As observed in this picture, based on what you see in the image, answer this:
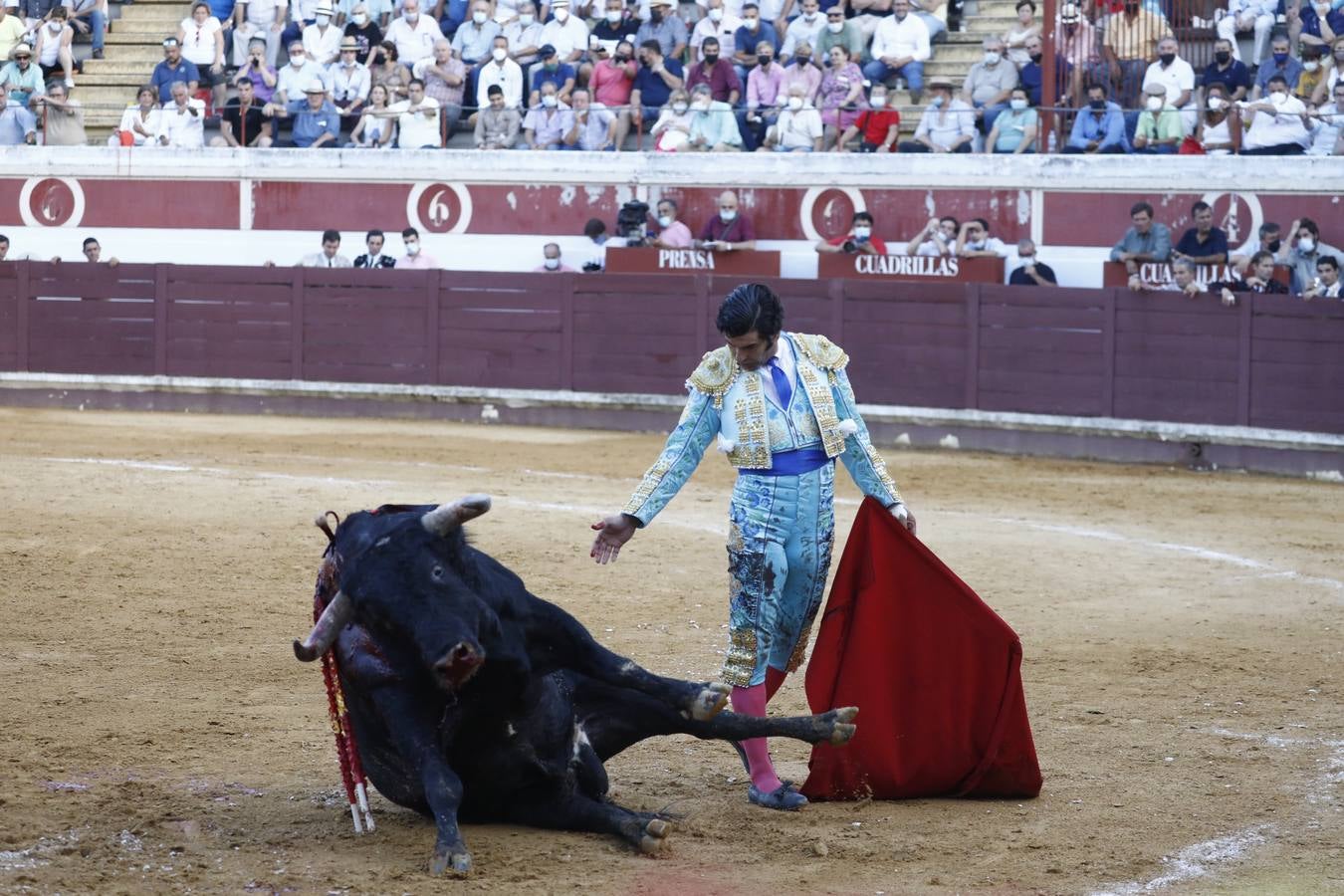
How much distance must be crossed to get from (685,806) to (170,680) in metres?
2.21

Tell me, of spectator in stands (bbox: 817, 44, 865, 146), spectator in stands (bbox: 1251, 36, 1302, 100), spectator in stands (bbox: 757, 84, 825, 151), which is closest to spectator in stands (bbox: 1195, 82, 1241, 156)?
spectator in stands (bbox: 1251, 36, 1302, 100)

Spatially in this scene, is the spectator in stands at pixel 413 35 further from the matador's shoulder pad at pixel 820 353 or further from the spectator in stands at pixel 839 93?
the matador's shoulder pad at pixel 820 353

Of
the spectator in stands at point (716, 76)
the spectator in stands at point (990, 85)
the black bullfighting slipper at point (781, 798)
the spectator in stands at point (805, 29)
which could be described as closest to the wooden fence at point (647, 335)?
the spectator in stands at point (990, 85)

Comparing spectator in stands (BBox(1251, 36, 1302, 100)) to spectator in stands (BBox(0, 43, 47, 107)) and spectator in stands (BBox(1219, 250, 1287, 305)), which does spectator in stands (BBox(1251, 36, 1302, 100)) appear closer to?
spectator in stands (BBox(1219, 250, 1287, 305))

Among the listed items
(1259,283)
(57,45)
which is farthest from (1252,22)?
(57,45)

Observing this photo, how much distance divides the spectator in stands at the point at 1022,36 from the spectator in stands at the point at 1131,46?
0.74 meters

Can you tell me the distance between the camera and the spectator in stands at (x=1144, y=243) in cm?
1345

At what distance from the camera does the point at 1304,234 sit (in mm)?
12727

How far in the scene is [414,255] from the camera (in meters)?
16.3

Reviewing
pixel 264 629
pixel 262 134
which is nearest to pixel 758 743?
pixel 264 629

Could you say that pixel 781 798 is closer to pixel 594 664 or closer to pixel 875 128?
pixel 594 664

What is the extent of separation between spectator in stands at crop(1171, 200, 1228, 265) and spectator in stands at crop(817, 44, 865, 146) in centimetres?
307

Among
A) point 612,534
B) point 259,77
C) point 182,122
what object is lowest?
point 612,534

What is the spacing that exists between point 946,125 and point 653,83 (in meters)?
2.70
